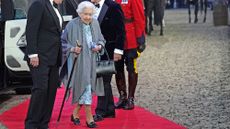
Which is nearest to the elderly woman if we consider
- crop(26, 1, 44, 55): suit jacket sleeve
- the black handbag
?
the black handbag

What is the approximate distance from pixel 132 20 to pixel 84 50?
4.57ft

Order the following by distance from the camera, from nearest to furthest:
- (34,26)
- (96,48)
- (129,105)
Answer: (34,26) → (96,48) → (129,105)

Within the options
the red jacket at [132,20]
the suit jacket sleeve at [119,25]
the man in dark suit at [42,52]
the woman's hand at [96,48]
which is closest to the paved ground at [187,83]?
the man in dark suit at [42,52]

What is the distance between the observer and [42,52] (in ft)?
22.1

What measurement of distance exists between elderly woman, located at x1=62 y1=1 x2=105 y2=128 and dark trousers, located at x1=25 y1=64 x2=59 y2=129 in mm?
365

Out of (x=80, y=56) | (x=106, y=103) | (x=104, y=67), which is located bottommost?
(x=106, y=103)

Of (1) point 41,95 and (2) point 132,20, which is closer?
(1) point 41,95

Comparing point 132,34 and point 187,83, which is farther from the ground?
point 132,34

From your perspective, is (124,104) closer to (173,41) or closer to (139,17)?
(139,17)

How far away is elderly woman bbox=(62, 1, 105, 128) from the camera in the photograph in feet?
23.7

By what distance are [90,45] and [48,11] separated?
814mm

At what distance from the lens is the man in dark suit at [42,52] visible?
664 centimetres

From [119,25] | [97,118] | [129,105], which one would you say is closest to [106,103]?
[97,118]

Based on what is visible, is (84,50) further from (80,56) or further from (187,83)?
(187,83)
